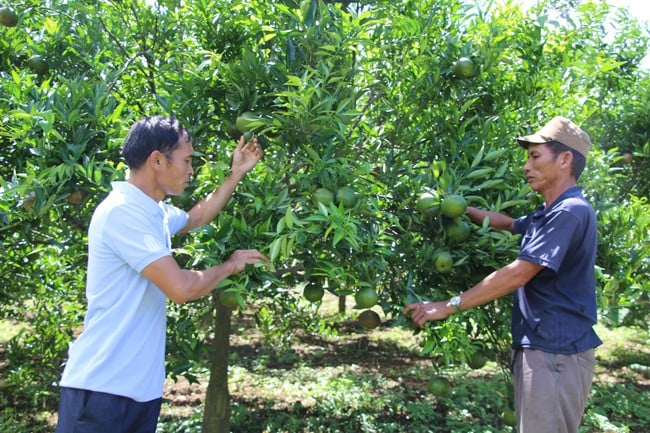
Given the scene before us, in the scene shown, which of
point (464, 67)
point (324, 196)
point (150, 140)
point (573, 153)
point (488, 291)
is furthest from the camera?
point (464, 67)

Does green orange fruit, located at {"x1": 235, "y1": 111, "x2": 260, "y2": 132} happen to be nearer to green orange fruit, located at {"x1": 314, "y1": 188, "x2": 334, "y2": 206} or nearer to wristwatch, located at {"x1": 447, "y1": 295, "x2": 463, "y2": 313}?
green orange fruit, located at {"x1": 314, "y1": 188, "x2": 334, "y2": 206}

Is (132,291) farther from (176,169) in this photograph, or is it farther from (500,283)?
(500,283)

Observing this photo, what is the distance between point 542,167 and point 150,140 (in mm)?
1504

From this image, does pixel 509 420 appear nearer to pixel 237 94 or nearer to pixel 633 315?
pixel 237 94

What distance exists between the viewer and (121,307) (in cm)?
176

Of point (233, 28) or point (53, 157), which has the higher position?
point (233, 28)

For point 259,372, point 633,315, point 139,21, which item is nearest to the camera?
point 139,21

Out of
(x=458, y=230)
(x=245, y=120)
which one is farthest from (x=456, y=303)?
(x=245, y=120)

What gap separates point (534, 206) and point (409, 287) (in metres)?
0.77

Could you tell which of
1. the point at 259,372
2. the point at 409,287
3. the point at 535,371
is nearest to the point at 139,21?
the point at 409,287

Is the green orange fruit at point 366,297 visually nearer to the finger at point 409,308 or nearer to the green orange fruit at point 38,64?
the finger at point 409,308

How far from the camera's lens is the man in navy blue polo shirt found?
6.84 feet

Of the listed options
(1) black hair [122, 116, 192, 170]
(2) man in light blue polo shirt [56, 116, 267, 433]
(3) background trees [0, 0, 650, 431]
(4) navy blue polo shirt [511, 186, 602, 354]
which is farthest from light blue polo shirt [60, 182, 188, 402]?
(4) navy blue polo shirt [511, 186, 602, 354]

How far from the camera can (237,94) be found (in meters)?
2.30
